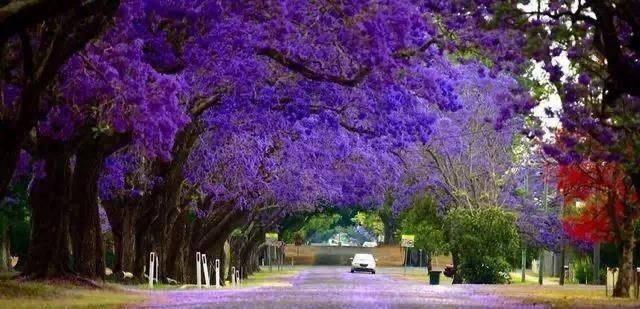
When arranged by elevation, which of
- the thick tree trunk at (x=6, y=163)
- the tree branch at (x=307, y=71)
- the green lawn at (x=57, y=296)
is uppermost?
the tree branch at (x=307, y=71)

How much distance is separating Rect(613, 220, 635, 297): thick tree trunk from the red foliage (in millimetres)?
564

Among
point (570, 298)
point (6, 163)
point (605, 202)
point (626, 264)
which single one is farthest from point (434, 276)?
point (6, 163)

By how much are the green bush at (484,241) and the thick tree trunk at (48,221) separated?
25.6 m

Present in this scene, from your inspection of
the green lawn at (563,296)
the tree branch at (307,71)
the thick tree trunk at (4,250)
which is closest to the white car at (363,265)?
the thick tree trunk at (4,250)

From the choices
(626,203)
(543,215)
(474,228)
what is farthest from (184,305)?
(543,215)

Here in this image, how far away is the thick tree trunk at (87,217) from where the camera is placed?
2878cm

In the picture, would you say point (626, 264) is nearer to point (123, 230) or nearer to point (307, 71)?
point (307, 71)

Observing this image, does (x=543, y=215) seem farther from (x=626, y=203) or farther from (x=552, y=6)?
(x=552, y=6)

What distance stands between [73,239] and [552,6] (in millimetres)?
16519

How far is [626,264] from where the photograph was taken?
117ft

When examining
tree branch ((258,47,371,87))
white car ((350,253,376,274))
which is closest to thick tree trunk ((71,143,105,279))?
tree branch ((258,47,371,87))

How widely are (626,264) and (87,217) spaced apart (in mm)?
15970

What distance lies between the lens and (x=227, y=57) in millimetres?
24969

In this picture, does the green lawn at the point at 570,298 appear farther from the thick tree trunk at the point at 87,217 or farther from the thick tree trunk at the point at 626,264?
the thick tree trunk at the point at 87,217
